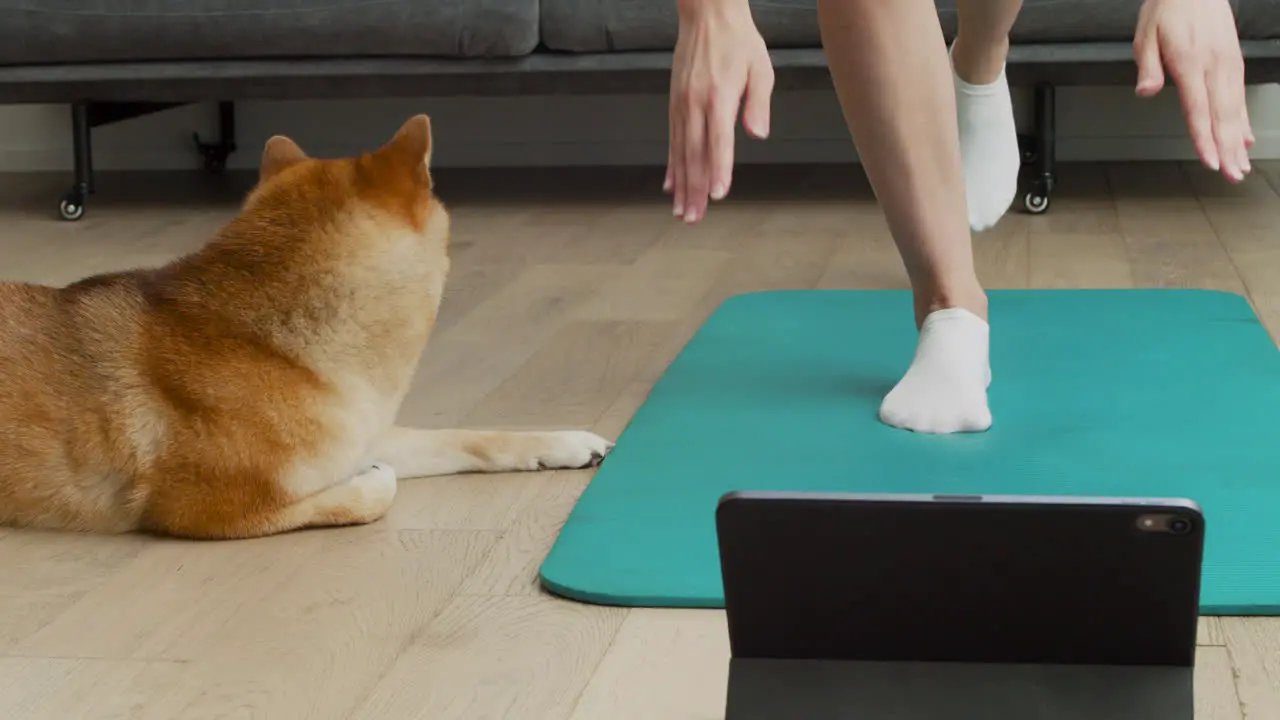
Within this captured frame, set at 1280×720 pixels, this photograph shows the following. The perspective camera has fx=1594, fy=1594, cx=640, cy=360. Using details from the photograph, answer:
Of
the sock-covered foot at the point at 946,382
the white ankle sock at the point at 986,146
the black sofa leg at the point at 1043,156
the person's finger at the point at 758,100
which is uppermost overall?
the person's finger at the point at 758,100

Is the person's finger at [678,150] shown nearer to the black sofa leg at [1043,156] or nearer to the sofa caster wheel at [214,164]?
the black sofa leg at [1043,156]

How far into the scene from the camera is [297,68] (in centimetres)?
330

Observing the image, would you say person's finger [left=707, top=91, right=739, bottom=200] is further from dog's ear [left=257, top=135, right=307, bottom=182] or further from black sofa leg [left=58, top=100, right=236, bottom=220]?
black sofa leg [left=58, top=100, right=236, bottom=220]

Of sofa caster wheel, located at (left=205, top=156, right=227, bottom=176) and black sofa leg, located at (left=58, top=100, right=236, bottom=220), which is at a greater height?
black sofa leg, located at (left=58, top=100, right=236, bottom=220)

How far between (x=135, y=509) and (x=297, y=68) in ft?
6.48

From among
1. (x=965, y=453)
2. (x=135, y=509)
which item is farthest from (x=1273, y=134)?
(x=135, y=509)

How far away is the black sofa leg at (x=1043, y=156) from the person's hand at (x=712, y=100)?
2085 millimetres

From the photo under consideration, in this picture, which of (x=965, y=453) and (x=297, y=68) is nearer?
(x=965, y=453)

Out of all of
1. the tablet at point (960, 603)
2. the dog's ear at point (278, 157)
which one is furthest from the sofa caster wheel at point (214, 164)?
the tablet at point (960, 603)

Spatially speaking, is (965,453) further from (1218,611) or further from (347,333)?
(347,333)

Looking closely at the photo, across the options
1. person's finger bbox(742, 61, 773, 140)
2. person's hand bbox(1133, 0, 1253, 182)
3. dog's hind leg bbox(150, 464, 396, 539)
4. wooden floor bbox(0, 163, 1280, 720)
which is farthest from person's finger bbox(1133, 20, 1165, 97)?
dog's hind leg bbox(150, 464, 396, 539)

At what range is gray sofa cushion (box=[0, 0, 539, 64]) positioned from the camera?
126 inches

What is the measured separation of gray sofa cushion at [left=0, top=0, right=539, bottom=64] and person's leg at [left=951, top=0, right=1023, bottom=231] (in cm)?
118

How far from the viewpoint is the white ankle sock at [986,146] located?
2.29m
